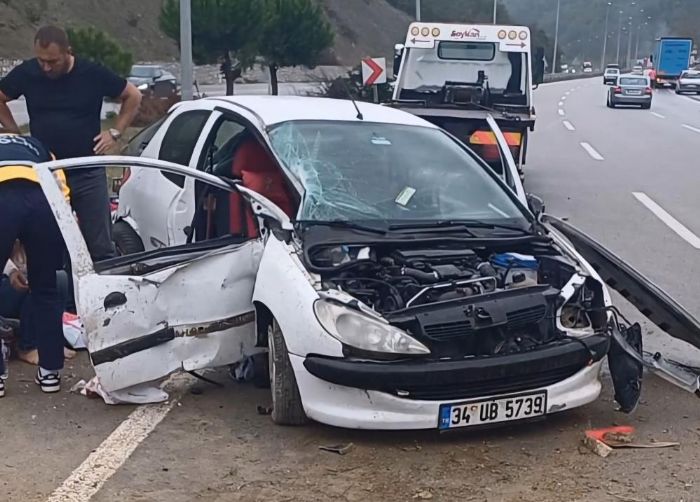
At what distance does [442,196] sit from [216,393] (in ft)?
5.42

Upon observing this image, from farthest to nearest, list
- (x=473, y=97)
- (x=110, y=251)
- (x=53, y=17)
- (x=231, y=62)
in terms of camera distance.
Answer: (x=53, y=17), (x=231, y=62), (x=473, y=97), (x=110, y=251)

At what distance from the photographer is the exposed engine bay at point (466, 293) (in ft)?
14.9

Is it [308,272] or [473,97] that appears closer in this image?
[308,272]

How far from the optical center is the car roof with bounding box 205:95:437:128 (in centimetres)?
598

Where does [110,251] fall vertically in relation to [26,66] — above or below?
below

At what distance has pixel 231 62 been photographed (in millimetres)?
28359

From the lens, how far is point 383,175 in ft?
18.6

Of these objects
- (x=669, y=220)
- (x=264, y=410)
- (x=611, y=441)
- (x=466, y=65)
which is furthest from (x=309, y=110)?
(x=466, y=65)

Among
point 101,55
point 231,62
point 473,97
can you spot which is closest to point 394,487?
point 473,97

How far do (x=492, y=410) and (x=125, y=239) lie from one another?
3.35 meters

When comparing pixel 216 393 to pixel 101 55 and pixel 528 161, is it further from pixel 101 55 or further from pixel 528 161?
pixel 101 55

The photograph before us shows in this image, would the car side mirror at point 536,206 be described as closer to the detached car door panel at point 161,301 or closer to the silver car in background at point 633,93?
the detached car door panel at point 161,301

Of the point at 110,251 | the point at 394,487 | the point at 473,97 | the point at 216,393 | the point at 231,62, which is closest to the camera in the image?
the point at 394,487

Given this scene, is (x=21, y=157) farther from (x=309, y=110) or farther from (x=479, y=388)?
(x=479, y=388)
